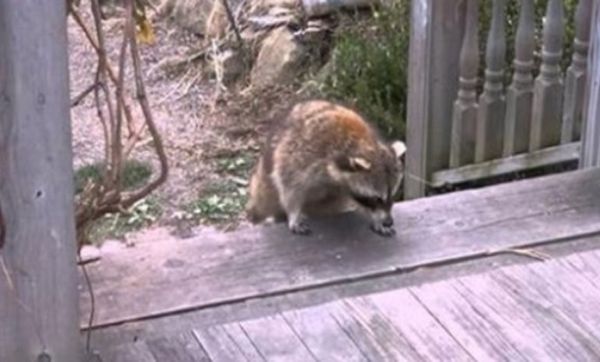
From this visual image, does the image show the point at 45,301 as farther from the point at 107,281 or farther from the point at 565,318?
the point at 565,318

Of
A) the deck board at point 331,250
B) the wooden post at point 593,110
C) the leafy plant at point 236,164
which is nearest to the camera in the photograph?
the deck board at point 331,250

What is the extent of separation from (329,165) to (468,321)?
812 mm

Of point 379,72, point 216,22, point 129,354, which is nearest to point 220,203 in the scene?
point 379,72

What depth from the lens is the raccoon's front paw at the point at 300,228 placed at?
3.88m

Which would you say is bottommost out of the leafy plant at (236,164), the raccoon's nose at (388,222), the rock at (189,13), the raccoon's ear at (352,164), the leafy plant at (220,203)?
the leafy plant at (220,203)

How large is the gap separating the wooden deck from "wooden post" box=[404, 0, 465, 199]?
0.96m

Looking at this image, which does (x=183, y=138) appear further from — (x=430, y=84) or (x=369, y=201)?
(x=369, y=201)

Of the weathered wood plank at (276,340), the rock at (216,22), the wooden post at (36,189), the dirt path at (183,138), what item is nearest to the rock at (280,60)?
the dirt path at (183,138)

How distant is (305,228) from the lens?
3910 millimetres

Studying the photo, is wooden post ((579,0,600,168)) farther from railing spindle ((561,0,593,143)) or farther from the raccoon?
the raccoon

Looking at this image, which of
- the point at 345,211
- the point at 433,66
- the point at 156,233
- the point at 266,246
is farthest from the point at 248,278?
the point at 156,233

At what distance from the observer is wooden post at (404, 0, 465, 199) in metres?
4.85

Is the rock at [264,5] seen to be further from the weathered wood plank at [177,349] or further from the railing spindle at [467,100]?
the weathered wood plank at [177,349]

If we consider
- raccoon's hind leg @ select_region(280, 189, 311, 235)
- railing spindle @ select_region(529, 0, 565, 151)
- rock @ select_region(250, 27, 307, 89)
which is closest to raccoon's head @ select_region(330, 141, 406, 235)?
raccoon's hind leg @ select_region(280, 189, 311, 235)
